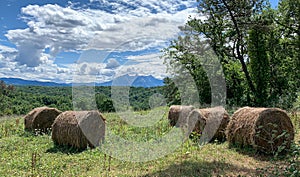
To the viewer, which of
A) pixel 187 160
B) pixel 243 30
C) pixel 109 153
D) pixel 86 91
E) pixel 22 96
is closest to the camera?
pixel 187 160

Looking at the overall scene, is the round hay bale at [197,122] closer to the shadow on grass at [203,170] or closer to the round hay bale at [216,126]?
the round hay bale at [216,126]

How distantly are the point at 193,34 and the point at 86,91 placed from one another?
54.9 feet

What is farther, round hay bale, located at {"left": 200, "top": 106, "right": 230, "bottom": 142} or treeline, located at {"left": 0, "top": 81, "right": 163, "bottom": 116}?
treeline, located at {"left": 0, "top": 81, "right": 163, "bottom": 116}

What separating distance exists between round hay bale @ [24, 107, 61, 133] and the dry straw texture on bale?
247 inches

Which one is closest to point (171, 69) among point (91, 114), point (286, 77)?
point (286, 77)

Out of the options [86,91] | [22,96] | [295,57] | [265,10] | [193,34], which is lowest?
[22,96]

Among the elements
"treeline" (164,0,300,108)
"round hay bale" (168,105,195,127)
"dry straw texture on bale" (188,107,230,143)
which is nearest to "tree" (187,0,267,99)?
"treeline" (164,0,300,108)

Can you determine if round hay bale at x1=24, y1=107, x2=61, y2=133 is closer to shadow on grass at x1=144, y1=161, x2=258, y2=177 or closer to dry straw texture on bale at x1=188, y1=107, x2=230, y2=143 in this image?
dry straw texture on bale at x1=188, y1=107, x2=230, y2=143

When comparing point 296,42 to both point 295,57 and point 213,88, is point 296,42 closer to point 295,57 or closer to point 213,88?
point 295,57

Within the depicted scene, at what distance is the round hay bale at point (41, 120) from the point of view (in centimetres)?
1211

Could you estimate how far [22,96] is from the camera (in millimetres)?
33125

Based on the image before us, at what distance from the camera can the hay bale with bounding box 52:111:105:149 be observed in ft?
29.0

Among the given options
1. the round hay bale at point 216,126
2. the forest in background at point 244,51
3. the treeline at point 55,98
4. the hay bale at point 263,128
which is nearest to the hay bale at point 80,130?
the treeline at point 55,98

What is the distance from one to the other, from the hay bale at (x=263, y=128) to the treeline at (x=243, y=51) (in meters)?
12.8
